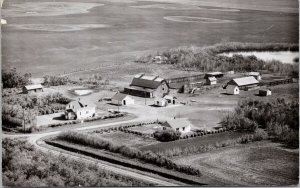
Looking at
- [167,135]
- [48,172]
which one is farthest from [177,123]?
[48,172]

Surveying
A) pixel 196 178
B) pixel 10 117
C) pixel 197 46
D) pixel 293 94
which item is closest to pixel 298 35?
pixel 293 94

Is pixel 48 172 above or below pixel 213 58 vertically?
below

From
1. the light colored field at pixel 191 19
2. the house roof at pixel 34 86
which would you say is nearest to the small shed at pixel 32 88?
the house roof at pixel 34 86

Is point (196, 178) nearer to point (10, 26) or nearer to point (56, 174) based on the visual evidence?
point (56, 174)

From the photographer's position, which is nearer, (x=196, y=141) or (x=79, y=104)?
(x=196, y=141)

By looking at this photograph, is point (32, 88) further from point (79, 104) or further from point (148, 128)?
point (148, 128)

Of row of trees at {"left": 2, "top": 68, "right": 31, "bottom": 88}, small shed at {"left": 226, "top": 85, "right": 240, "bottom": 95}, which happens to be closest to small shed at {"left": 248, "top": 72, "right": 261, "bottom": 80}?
small shed at {"left": 226, "top": 85, "right": 240, "bottom": 95}
